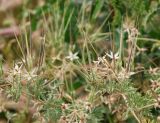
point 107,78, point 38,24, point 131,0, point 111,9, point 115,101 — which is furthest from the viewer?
point 38,24

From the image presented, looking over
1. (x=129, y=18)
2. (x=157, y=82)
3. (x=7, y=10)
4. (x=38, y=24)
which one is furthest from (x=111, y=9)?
(x=7, y=10)

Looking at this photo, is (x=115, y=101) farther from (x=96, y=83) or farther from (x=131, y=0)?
(x=131, y=0)

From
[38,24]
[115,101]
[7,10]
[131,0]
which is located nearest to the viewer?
[115,101]

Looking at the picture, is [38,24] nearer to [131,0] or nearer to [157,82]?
[131,0]

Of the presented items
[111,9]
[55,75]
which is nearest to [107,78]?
[55,75]

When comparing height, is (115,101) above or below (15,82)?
below

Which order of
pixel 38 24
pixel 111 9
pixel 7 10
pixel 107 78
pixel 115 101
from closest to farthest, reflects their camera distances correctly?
pixel 107 78
pixel 115 101
pixel 111 9
pixel 38 24
pixel 7 10

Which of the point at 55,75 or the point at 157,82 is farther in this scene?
the point at 55,75

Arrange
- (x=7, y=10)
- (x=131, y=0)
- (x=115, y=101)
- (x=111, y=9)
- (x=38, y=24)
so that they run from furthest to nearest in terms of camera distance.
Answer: (x=7, y=10), (x=38, y=24), (x=111, y=9), (x=131, y=0), (x=115, y=101)

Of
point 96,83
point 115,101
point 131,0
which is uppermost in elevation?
point 131,0
